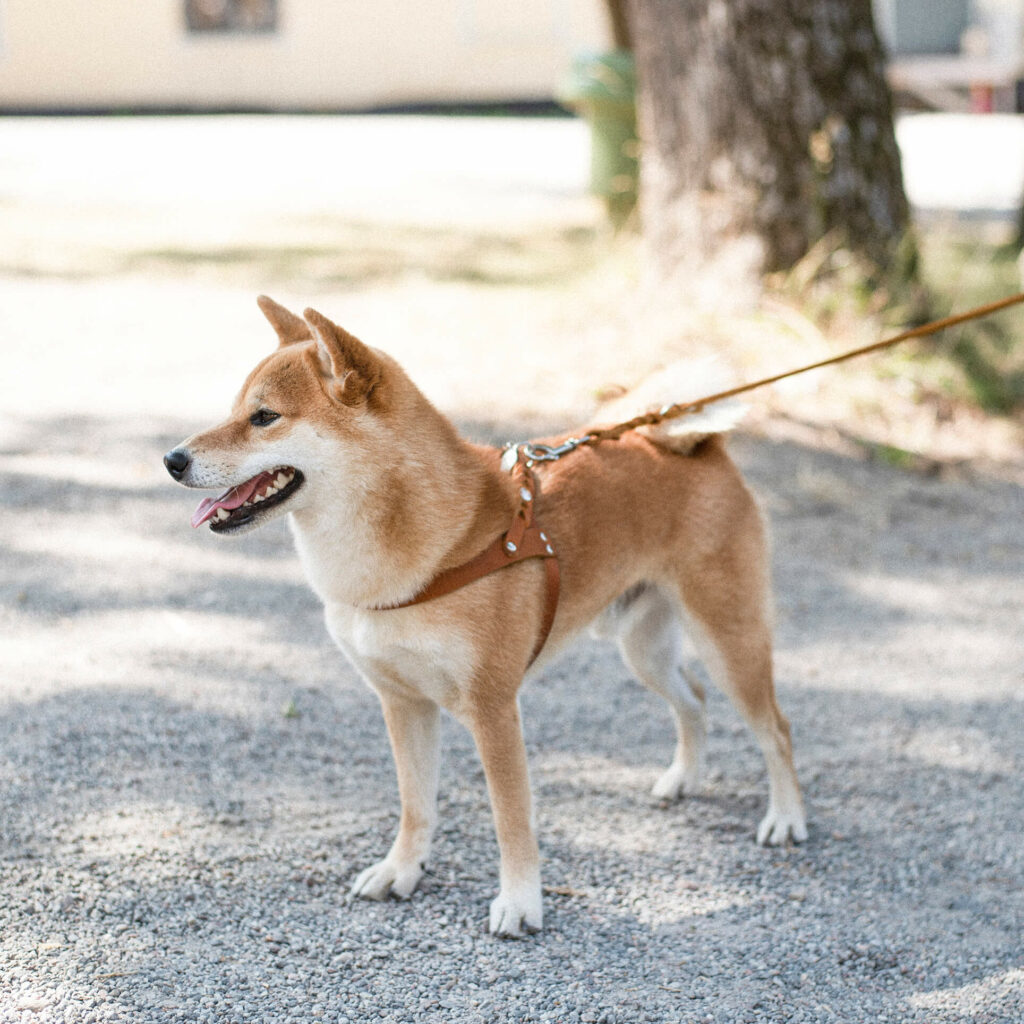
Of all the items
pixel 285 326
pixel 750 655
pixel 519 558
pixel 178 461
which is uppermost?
pixel 285 326

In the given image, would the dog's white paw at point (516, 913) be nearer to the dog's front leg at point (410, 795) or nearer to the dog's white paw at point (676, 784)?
the dog's front leg at point (410, 795)

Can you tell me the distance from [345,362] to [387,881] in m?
1.38

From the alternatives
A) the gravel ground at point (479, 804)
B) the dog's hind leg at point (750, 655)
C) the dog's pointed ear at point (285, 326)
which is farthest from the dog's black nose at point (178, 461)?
the dog's hind leg at point (750, 655)

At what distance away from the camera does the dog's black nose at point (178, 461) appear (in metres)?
2.83

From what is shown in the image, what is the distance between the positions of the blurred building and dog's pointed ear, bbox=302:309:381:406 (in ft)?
75.2

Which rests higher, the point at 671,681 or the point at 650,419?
the point at 650,419

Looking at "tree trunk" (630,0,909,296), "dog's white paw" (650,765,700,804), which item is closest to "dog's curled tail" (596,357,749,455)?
"dog's white paw" (650,765,700,804)

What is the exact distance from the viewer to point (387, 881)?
3295 millimetres

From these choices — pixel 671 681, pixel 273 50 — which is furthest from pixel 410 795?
pixel 273 50

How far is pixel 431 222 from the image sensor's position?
43.2 feet

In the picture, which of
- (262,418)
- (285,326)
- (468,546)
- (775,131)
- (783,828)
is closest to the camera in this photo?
(262,418)

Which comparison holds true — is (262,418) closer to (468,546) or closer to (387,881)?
(468,546)

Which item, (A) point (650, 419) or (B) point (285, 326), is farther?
(A) point (650, 419)

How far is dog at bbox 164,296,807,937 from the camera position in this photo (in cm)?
293
